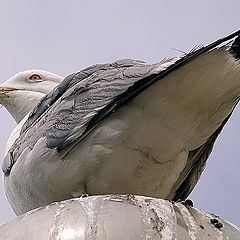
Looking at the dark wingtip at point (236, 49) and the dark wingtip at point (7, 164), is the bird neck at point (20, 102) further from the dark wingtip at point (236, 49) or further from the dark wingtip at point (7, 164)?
the dark wingtip at point (236, 49)

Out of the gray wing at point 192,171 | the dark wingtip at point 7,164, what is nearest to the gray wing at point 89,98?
the dark wingtip at point 7,164

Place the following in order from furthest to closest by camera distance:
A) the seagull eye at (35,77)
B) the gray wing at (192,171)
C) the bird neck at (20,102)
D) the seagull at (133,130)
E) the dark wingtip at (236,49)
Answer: the seagull eye at (35,77)
the bird neck at (20,102)
the gray wing at (192,171)
the seagull at (133,130)
the dark wingtip at (236,49)

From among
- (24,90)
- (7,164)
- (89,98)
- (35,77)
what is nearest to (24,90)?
(24,90)

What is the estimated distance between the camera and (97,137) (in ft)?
11.6

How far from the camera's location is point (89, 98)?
3.68 m

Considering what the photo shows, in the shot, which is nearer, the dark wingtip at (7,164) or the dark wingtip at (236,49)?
the dark wingtip at (236,49)

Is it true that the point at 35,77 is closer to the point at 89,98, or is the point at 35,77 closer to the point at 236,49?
the point at 89,98

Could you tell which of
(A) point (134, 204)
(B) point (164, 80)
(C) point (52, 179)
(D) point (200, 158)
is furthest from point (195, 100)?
(A) point (134, 204)

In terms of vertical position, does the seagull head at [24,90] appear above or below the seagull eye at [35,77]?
below

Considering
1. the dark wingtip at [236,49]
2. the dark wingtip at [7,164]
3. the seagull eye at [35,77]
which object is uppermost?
the dark wingtip at [236,49]

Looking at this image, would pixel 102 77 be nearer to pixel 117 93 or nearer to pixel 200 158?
pixel 117 93

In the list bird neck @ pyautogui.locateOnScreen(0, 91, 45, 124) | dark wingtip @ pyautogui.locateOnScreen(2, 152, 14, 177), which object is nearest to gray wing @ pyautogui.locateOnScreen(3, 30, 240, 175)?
dark wingtip @ pyautogui.locateOnScreen(2, 152, 14, 177)

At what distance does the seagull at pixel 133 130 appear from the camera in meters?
3.45

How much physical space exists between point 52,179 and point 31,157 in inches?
6.9
